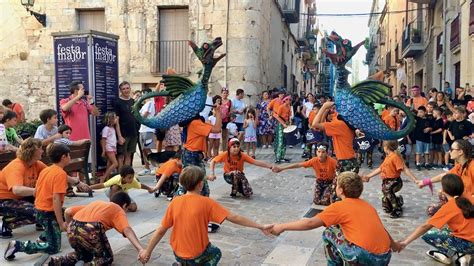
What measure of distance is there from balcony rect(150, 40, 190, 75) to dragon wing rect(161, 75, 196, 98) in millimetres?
9783

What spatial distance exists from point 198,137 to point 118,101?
3.23m

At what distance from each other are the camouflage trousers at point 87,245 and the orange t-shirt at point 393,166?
401cm

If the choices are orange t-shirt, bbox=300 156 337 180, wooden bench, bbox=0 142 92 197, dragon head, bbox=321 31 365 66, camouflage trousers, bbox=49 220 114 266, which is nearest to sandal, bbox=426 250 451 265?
orange t-shirt, bbox=300 156 337 180

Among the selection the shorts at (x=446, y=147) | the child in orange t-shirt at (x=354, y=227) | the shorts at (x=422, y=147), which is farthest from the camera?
the shorts at (x=422, y=147)

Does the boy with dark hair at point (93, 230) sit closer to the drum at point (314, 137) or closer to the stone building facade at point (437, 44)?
the drum at point (314, 137)

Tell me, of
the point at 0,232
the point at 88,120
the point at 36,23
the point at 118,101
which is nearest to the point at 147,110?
the point at 118,101

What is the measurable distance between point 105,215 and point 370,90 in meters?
3.75

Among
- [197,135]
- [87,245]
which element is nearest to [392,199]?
[197,135]

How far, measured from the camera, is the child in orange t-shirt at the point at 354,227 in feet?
11.3

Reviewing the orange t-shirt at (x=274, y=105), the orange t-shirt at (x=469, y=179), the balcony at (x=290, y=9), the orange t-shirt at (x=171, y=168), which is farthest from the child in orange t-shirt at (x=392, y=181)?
the balcony at (x=290, y=9)

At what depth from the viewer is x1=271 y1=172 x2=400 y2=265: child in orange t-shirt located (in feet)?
11.3

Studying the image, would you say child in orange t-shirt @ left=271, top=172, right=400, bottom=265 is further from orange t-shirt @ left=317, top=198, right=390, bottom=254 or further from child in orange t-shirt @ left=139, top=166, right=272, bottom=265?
child in orange t-shirt @ left=139, top=166, right=272, bottom=265

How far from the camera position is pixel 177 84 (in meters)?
6.17

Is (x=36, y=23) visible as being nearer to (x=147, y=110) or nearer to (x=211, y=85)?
(x=211, y=85)
